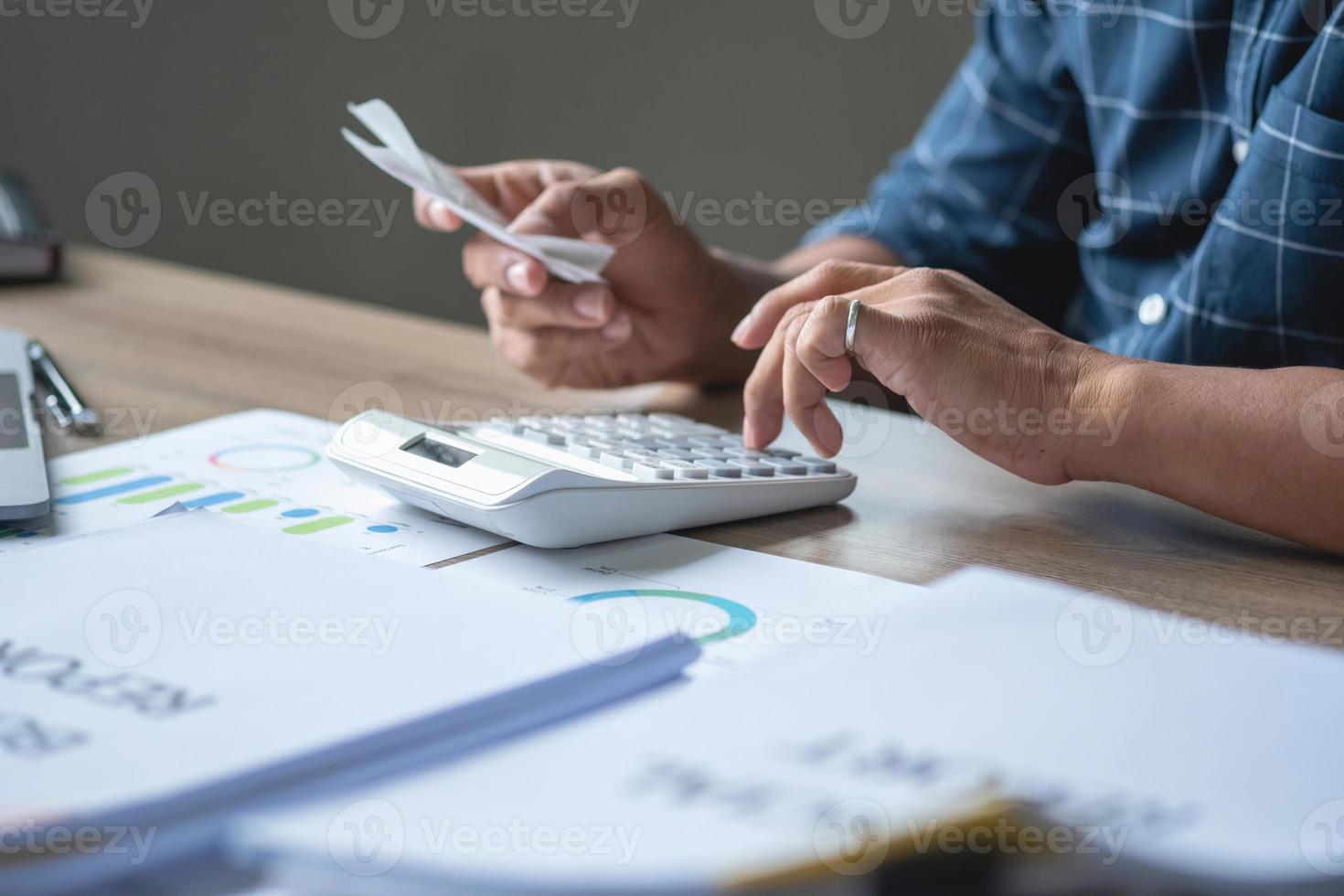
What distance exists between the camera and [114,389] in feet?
2.74

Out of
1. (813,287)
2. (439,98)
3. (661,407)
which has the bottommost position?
(661,407)

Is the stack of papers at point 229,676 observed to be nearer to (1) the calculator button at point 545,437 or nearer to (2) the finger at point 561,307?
(1) the calculator button at point 545,437

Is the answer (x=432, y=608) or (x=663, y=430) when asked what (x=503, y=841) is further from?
(x=663, y=430)

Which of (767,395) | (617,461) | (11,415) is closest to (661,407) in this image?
(767,395)

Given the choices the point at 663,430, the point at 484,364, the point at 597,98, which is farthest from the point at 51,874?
the point at 597,98

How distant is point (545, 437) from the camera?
626 mm

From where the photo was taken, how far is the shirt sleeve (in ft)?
3.72

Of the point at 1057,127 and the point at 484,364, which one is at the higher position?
the point at 1057,127

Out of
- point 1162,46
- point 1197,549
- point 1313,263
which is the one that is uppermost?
point 1162,46

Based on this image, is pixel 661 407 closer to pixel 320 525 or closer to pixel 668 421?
pixel 668 421

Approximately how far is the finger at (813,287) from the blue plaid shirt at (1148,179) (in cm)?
29

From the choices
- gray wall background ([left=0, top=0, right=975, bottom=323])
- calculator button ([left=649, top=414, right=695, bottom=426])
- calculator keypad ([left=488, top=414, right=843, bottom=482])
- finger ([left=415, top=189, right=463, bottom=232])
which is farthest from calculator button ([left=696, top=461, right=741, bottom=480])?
gray wall background ([left=0, top=0, right=975, bottom=323])

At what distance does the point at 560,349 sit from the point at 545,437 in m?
0.28

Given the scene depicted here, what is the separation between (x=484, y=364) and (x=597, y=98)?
1513mm
